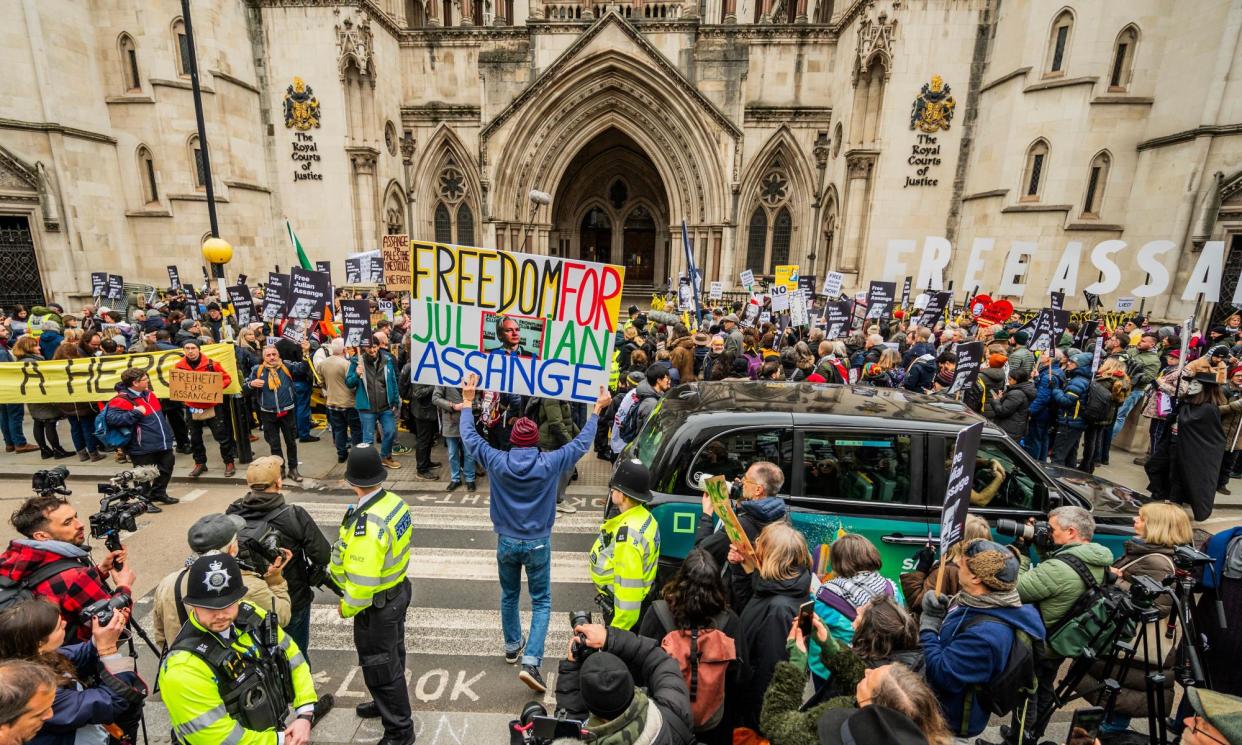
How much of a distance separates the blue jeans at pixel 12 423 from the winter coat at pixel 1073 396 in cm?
1499

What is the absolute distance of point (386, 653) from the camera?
3264 mm

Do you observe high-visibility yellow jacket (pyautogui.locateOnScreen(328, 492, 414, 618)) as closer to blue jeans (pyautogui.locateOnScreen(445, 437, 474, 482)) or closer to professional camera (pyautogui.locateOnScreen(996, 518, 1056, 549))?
professional camera (pyautogui.locateOnScreen(996, 518, 1056, 549))

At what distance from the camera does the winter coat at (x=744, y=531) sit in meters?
3.17

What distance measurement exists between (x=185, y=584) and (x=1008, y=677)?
12.8 ft

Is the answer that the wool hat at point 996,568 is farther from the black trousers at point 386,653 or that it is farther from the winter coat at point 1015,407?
the winter coat at point 1015,407

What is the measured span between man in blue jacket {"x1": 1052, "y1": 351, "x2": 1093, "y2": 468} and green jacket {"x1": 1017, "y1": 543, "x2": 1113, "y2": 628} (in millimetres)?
5566

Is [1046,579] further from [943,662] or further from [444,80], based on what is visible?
[444,80]

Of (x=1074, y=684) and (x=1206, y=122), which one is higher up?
(x=1206, y=122)

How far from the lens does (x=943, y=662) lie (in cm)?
254

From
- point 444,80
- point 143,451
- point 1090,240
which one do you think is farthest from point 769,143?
point 143,451

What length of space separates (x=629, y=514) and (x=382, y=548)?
1410mm

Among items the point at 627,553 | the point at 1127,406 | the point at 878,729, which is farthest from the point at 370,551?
the point at 1127,406

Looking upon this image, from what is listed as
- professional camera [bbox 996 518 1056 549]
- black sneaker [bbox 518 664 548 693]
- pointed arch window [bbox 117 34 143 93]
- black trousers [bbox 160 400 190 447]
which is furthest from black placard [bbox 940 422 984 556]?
pointed arch window [bbox 117 34 143 93]

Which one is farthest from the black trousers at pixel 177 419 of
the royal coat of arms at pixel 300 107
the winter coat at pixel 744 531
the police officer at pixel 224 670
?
the royal coat of arms at pixel 300 107
